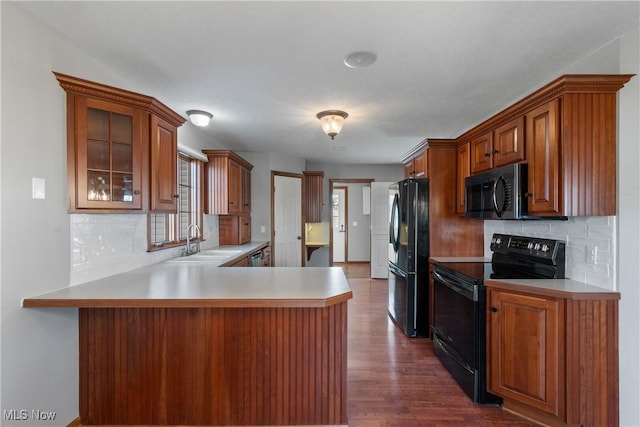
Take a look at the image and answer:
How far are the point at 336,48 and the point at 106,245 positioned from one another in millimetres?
2091

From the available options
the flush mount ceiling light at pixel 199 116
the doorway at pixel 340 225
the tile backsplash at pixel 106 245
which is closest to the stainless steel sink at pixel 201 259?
the tile backsplash at pixel 106 245

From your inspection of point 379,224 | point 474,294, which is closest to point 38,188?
point 474,294

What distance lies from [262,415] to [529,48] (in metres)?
2.86

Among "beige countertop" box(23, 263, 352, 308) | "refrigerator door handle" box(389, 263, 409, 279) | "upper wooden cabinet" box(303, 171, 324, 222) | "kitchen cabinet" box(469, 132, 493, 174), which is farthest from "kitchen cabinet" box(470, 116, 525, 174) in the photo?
"upper wooden cabinet" box(303, 171, 324, 222)

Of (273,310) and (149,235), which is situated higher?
(149,235)

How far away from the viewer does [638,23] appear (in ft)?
5.57

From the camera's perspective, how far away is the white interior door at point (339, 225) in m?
8.23

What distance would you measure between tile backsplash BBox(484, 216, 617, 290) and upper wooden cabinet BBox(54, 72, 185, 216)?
2.95 meters

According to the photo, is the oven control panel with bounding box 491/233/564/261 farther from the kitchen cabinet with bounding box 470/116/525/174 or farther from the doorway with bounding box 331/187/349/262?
the doorway with bounding box 331/187/349/262

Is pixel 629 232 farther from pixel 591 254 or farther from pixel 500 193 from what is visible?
pixel 500 193

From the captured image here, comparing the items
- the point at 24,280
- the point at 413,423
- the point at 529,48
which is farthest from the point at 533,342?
the point at 24,280

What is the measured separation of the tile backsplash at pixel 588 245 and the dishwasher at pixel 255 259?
3.09 m

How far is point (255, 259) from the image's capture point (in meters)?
4.15

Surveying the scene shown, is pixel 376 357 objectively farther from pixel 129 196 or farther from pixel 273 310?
pixel 129 196
